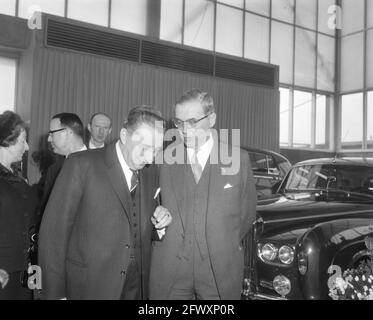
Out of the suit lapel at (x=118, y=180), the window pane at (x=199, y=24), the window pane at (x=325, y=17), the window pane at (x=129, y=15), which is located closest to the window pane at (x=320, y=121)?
the window pane at (x=325, y=17)

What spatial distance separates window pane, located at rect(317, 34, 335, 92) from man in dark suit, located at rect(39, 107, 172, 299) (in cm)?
1277

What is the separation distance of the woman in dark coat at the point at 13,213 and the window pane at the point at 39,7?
617 centimetres

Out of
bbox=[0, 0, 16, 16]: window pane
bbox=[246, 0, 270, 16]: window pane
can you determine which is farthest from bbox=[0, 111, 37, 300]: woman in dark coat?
bbox=[246, 0, 270, 16]: window pane

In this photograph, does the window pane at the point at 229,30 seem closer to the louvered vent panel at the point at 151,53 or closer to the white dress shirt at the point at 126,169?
the louvered vent panel at the point at 151,53

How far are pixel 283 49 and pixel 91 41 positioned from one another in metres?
7.24

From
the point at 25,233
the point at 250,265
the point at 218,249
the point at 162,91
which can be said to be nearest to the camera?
the point at 218,249

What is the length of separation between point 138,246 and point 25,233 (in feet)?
2.37

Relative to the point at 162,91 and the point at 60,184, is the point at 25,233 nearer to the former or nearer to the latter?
the point at 60,184

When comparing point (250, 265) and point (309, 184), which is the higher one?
point (309, 184)

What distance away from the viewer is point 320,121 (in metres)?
13.4

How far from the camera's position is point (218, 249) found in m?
1.86

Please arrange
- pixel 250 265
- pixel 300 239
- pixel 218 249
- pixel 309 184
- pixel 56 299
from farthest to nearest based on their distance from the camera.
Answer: pixel 309 184, pixel 250 265, pixel 300 239, pixel 218 249, pixel 56 299

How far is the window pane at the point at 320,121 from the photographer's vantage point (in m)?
13.3
